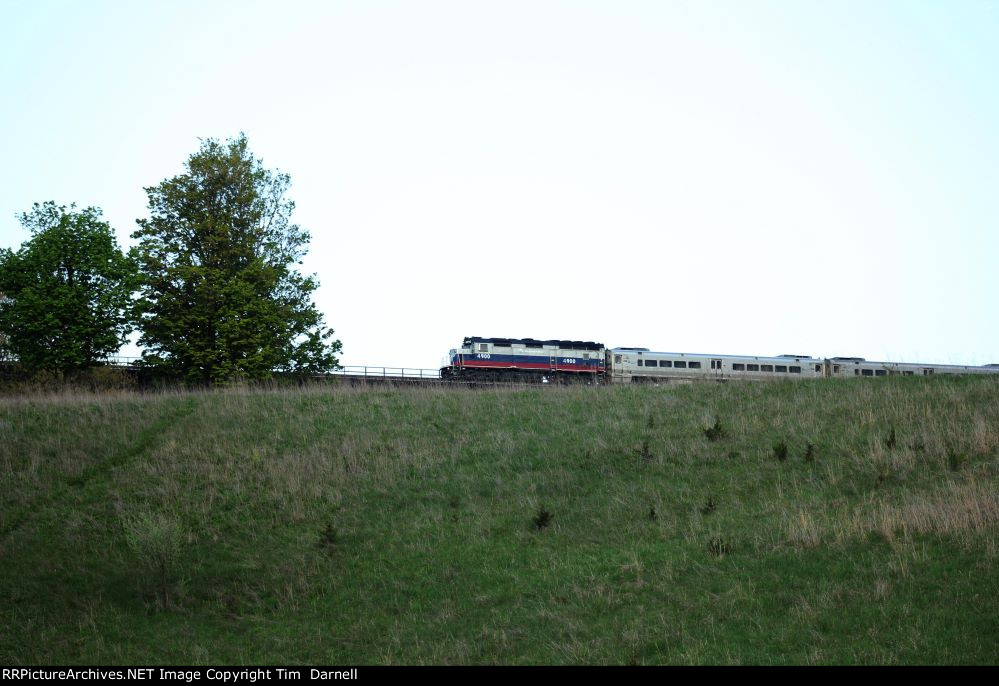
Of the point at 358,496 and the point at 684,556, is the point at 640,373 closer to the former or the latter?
the point at 358,496

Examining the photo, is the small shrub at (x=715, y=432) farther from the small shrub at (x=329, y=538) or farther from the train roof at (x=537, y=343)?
the train roof at (x=537, y=343)

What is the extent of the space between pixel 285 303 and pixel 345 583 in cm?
3294

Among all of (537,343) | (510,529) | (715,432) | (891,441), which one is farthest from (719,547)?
(537,343)

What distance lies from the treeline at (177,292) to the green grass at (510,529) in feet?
38.7

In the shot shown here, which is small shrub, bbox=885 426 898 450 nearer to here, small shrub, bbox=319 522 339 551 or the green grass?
the green grass

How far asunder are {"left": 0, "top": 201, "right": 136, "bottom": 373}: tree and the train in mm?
22970

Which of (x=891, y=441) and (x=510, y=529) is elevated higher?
(x=891, y=441)

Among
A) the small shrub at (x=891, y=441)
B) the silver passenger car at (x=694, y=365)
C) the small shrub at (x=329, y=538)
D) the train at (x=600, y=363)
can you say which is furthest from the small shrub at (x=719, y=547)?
the silver passenger car at (x=694, y=365)

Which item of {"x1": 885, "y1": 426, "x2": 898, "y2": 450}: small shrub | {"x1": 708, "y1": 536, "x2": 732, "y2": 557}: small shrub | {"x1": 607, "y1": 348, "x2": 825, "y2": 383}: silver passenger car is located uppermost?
{"x1": 607, "y1": 348, "x2": 825, "y2": 383}: silver passenger car

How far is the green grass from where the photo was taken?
15.0 metres

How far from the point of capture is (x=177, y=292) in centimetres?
4619

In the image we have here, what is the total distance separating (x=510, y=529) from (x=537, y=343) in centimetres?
4409

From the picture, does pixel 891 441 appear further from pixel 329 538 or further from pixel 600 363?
pixel 600 363

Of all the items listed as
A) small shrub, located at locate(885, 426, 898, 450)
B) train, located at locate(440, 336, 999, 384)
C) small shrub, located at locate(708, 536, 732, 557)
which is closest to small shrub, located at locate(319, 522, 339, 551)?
small shrub, located at locate(708, 536, 732, 557)
